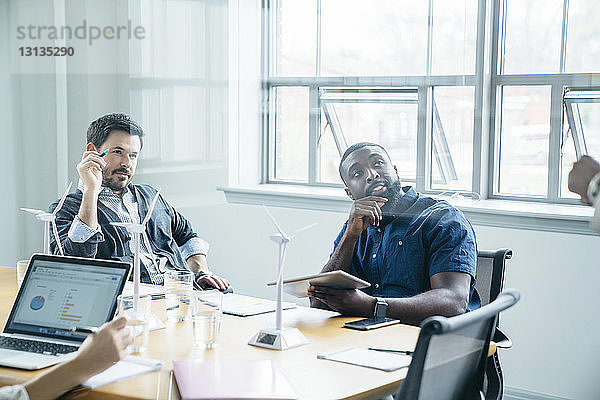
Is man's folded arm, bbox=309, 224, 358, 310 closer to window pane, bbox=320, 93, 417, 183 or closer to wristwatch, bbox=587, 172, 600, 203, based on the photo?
A: window pane, bbox=320, 93, 417, 183

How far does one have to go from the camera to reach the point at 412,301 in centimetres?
249

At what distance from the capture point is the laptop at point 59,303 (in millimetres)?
2016

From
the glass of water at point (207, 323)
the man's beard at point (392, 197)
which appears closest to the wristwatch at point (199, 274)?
the man's beard at point (392, 197)

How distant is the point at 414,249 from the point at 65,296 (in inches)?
48.7

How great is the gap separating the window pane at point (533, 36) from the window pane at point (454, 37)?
150 millimetres

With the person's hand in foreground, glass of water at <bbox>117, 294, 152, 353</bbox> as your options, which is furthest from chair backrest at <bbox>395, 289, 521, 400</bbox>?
glass of water at <bbox>117, 294, 152, 353</bbox>

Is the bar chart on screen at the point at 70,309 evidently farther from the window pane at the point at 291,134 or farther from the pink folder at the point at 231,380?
the window pane at the point at 291,134

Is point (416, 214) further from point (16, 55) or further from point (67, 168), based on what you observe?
point (16, 55)

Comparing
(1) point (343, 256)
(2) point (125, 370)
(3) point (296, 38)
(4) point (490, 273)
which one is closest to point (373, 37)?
(3) point (296, 38)

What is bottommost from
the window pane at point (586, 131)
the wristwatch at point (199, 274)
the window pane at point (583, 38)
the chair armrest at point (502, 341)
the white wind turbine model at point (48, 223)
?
the chair armrest at point (502, 341)

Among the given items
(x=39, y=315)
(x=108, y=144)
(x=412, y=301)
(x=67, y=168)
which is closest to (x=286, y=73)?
(x=108, y=144)

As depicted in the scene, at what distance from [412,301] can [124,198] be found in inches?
58.5

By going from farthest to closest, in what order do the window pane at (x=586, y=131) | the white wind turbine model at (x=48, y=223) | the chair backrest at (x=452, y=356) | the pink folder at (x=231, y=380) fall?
the window pane at (x=586, y=131)
the white wind turbine model at (x=48, y=223)
the pink folder at (x=231, y=380)
the chair backrest at (x=452, y=356)

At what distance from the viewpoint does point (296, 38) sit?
392 centimetres
